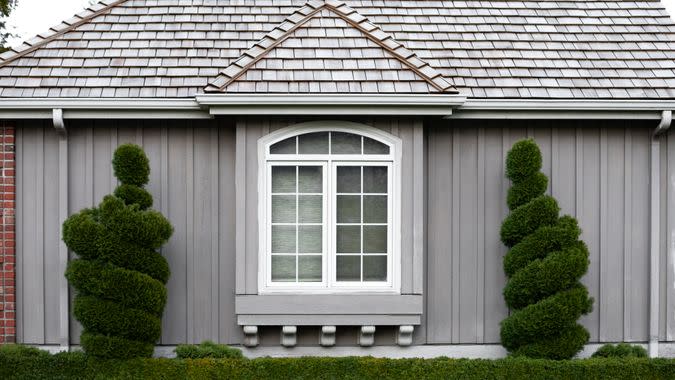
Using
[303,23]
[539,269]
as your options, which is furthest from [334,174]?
[539,269]

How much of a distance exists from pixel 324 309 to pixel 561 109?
321cm

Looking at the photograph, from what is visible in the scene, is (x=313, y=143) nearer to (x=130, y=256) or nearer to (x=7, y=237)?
(x=130, y=256)

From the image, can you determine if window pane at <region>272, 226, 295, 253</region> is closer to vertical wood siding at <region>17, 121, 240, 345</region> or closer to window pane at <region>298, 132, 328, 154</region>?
vertical wood siding at <region>17, 121, 240, 345</region>

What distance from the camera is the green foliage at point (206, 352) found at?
6.23 m

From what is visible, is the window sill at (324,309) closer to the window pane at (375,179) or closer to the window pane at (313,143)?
the window pane at (375,179)

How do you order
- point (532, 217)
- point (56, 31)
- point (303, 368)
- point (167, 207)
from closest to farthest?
1. point (303, 368)
2. point (532, 217)
3. point (167, 207)
4. point (56, 31)

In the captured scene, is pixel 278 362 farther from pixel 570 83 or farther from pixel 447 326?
pixel 570 83

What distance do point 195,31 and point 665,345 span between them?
20.9 feet

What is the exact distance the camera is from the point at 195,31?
7.51 m

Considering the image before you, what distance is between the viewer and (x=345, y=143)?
6.50 meters

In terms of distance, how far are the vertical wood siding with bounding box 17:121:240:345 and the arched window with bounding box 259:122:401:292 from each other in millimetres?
605

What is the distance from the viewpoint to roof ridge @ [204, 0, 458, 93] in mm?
6316

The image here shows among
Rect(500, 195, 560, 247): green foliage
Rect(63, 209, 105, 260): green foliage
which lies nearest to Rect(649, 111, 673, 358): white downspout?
Rect(500, 195, 560, 247): green foliage

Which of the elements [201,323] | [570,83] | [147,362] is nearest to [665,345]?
[570,83]
